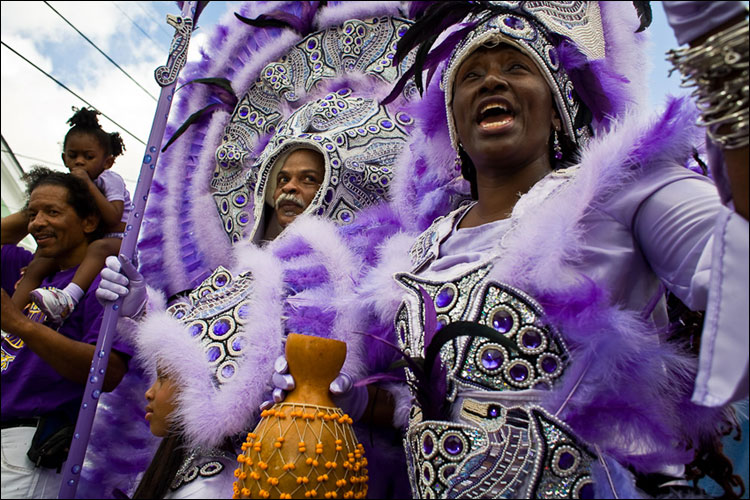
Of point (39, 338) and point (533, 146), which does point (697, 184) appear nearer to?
point (533, 146)

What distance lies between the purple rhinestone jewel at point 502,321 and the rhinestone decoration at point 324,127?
4.11 feet

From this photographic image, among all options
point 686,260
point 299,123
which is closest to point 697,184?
point 686,260

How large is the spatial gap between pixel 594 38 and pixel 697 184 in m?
0.87

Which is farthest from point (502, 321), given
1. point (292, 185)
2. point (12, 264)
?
point (12, 264)

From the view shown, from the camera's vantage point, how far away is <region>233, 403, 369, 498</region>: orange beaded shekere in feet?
4.78

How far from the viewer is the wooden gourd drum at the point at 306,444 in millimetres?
1462

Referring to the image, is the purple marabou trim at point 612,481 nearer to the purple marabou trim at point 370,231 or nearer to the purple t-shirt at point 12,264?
the purple marabou trim at point 370,231

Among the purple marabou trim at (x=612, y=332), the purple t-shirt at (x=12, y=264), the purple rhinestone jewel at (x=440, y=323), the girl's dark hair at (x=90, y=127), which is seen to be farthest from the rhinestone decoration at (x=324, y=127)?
the purple marabou trim at (x=612, y=332)

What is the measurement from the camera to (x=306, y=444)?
1.50 meters

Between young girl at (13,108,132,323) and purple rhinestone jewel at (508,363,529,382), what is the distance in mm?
1688

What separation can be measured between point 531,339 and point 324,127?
1.64 metres

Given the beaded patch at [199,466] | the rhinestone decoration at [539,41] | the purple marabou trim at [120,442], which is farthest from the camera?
the purple marabou trim at [120,442]

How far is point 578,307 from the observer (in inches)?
57.7

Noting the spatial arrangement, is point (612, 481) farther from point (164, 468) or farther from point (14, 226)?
point (14, 226)
